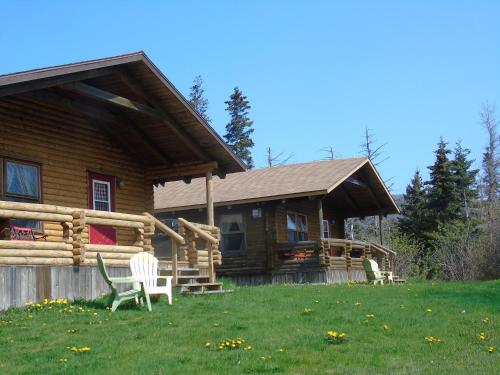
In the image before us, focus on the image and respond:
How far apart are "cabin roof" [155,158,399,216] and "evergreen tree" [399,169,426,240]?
10.3 metres

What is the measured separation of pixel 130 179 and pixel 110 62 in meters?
4.84

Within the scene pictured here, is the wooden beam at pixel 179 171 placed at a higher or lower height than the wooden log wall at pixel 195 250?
higher

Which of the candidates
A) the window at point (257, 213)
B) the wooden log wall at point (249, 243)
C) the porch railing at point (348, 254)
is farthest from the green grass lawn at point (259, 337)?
the window at point (257, 213)

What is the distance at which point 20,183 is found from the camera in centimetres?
1542

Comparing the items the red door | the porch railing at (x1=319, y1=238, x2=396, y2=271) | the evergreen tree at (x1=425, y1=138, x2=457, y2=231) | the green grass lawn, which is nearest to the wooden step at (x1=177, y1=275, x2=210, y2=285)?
the green grass lawn

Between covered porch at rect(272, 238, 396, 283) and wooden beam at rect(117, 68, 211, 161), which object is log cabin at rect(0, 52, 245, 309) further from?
covered porch at rect(272, 238, 396, 283)

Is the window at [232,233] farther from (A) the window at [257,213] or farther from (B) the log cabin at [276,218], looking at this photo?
(A) the window at [257,213]

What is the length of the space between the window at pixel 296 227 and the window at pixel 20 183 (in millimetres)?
12482

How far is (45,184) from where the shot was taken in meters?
16.0

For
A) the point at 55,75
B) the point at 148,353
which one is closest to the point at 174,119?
the point at 55,75

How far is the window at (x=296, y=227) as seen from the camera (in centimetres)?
2680

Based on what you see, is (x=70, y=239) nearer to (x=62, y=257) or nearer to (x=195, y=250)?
(x=62, y=257)

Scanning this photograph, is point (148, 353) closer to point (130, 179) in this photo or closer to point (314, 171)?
point (130, 179)

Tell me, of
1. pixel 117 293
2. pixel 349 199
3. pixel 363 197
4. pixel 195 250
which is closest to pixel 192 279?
pixel 195 250
